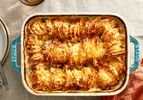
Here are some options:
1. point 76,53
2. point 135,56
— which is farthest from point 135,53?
point 76,53

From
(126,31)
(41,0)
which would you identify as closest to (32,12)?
(41,0)

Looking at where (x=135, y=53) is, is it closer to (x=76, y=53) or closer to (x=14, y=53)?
(x=76, y=53)

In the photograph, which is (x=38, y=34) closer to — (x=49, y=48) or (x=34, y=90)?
(x=49, y=48)

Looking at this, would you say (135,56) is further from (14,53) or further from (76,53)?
(14,53)

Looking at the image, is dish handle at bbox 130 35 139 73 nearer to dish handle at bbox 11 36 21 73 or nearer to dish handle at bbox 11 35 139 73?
dish handle at bbox 11 35 139 73

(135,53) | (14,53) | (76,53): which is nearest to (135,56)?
(135,53)

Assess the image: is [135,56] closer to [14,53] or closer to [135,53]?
[135,53]

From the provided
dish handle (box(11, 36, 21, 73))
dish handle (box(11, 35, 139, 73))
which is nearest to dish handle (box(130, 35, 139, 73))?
dish handle (box(11, 35, 139, 73))

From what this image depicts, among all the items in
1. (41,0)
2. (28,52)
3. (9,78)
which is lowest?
(9,78)
